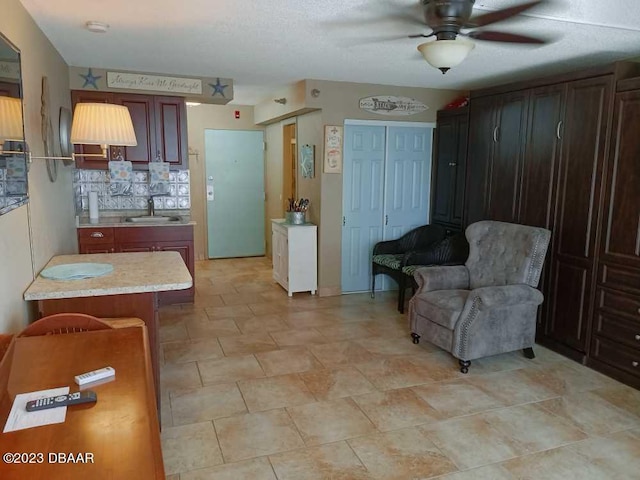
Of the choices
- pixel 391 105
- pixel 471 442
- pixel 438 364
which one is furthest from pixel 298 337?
pixel 391 105

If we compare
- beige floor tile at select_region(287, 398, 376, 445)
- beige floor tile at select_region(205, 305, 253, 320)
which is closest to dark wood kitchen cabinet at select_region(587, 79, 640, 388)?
beige floor tile at select_region(287, 398, 376, 445)

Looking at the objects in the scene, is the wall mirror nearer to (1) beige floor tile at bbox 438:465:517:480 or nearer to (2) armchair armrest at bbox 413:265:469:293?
(1) beige floor tile at bbox 438:465:517:480

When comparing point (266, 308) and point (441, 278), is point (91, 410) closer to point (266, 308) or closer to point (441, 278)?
point (441, 278)

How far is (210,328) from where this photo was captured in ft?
14.2

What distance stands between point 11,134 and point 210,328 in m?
2.58

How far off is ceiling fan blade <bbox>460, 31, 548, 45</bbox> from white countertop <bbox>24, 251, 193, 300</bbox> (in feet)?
6.42

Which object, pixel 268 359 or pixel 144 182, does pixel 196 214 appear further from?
pixel 268 359

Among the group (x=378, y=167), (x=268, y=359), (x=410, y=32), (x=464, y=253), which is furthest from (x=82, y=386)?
(x=378, y=167)

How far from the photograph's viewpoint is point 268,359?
12.0 feet

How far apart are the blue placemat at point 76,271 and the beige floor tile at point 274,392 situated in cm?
117

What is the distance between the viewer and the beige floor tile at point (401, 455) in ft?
7.59

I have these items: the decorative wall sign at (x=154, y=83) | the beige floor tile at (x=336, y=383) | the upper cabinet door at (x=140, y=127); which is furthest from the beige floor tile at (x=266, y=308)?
the decorative wall sign at (x=154, y=83)

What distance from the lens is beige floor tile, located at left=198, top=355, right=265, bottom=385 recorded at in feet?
10.8

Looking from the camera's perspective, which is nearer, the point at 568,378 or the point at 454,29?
the point at 454,29
